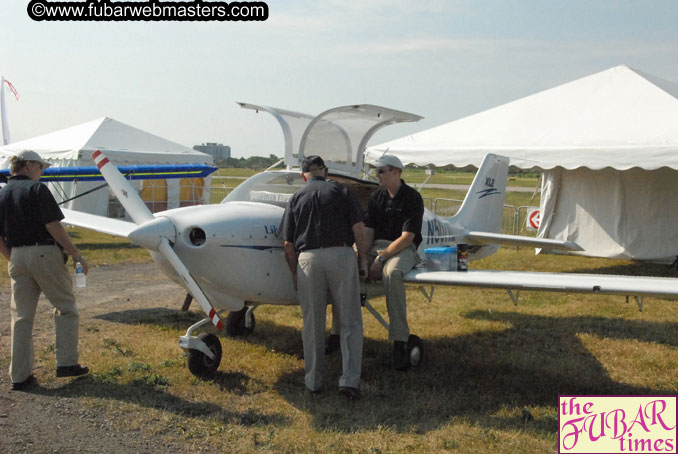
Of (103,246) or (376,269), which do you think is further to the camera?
(103,246)

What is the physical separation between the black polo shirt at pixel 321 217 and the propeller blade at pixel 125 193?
44.9 inches

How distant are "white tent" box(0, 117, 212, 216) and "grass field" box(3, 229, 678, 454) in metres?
10.2

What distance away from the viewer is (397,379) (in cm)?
504

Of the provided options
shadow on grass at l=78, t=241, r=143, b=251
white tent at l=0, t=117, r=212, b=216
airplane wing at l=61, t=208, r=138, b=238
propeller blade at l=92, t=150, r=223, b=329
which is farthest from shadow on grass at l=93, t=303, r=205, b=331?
white tent at l=0, t=117, r=212, b=216

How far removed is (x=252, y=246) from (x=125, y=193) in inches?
47.0

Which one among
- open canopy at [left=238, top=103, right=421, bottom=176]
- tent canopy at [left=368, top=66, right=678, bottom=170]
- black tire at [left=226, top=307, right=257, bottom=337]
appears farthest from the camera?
tent canopy at [left=368, top=66, right=678, bottom=170]

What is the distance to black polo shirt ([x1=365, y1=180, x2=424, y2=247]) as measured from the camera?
16.9ft

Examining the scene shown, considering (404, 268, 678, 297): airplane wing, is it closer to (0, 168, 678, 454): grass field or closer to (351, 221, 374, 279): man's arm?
(351, 221, 374, 279): man's arm

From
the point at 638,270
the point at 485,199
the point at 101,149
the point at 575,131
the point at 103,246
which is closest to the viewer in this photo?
the point at 485,199

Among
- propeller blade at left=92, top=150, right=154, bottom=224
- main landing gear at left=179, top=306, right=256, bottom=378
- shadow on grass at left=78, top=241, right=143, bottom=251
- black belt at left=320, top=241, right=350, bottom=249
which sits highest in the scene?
propeller blade at left=92, top=150, right=154, bottom=224

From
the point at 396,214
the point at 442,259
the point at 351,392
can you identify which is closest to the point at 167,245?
the point at 351,392

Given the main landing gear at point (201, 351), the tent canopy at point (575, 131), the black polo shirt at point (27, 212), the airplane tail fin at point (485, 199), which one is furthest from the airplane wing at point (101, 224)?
the tent canopy at point (575, 131)

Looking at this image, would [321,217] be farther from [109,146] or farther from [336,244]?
[109,146]

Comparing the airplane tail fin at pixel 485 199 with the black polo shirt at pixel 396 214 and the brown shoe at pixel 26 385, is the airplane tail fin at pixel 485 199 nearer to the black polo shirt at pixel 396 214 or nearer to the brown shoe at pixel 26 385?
the black polo shirt at pixel 396 214
